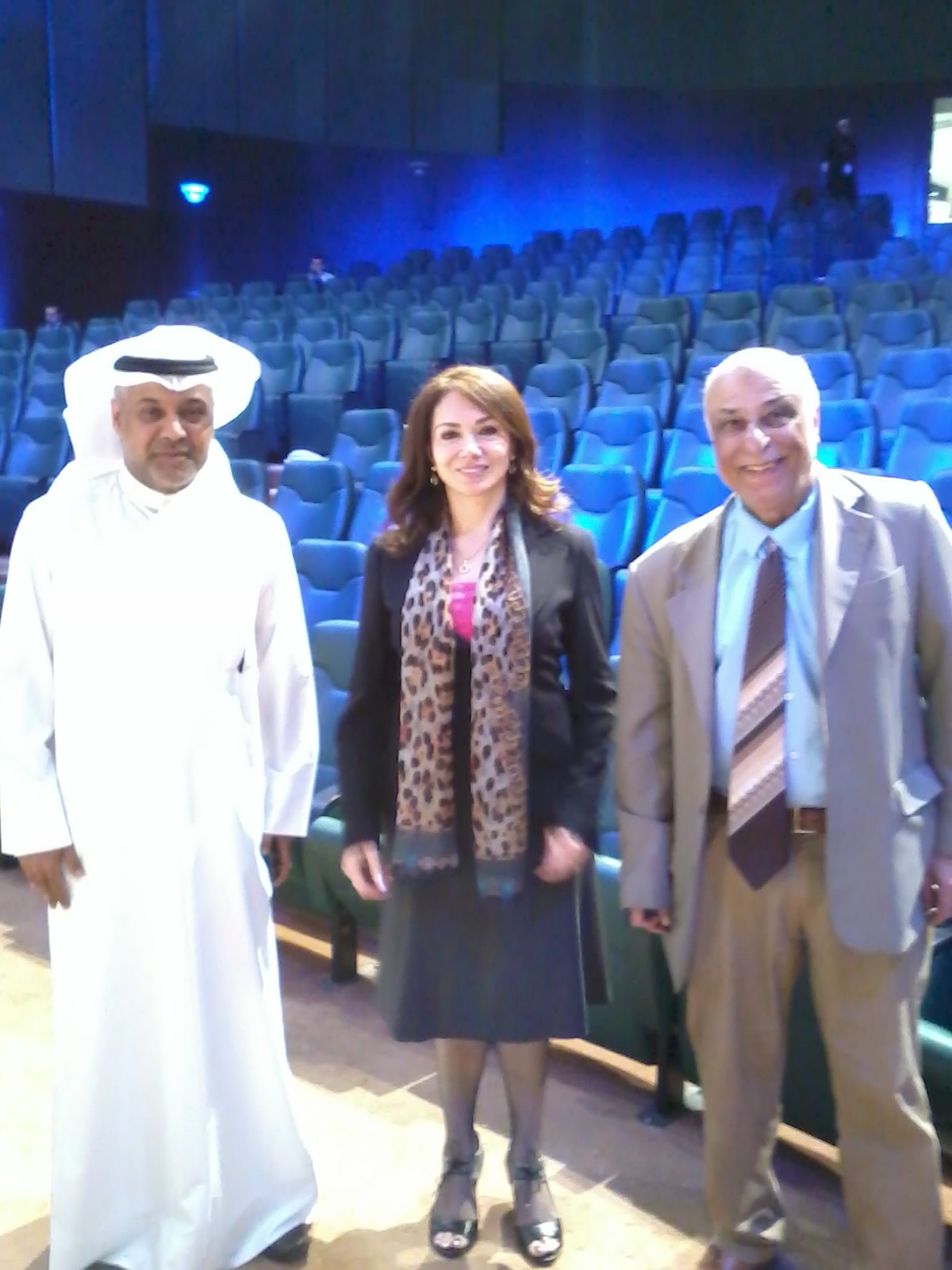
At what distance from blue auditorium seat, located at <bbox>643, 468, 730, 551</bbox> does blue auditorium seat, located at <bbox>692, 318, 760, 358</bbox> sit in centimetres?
200

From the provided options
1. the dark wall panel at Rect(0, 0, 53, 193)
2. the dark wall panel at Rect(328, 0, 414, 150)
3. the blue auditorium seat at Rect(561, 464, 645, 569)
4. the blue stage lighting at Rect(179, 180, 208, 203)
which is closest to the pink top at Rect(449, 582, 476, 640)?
the blue auditorium seat at Rect(561, 464, 645, 569)

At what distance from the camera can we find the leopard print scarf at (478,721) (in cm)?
147

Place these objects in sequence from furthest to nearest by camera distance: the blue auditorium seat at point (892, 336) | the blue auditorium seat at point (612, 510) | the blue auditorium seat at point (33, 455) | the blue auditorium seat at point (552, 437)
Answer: the blue auditorium seat at point (33, 455)
the blue auditorium seat at point (892, 336)
the blue auditorium seat at point (552, 437)
the blue auditorium seat at point (612, 510)

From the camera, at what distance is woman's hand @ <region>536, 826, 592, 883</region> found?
1497mm

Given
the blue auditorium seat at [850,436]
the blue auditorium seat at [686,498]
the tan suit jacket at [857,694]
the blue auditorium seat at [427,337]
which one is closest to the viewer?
the tan suit jacket at [857,694]

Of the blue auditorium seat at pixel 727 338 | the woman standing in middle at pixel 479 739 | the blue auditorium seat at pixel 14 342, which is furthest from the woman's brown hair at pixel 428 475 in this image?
the blue auditorium seat at pixel 14 342

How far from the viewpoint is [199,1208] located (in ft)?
5.13

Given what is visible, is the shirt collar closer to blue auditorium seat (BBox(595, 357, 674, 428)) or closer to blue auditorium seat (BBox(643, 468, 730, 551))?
blue auditorium seat (BBox(643, 468, 730, 551))

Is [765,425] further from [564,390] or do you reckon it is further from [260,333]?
[260,333]

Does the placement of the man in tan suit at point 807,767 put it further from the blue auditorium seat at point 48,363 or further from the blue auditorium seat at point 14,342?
the blue auditorium seat at point 14,342

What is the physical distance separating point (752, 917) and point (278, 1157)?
731mm

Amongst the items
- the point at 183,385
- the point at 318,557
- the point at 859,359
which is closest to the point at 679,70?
the point at 859,359

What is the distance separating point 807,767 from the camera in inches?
54.6

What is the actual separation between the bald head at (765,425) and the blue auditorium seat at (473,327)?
488 centimetres
